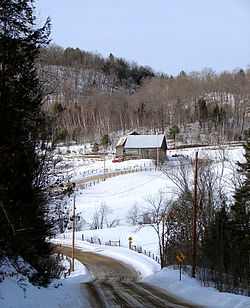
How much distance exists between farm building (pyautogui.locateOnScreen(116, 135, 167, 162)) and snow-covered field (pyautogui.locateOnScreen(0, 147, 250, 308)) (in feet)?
11.5

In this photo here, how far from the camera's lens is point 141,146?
300 ft

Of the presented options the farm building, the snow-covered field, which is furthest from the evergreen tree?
the farm building

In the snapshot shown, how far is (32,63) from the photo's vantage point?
15.1 metres

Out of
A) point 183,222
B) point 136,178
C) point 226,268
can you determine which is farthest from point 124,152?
point 226,268

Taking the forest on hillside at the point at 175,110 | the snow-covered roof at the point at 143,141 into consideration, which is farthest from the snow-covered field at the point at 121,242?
the forest on hillside at the point at 175,110

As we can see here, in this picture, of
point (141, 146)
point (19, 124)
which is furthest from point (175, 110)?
point (19, 124)

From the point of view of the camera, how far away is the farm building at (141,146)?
89.6 metres

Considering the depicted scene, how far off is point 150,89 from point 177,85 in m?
9.64

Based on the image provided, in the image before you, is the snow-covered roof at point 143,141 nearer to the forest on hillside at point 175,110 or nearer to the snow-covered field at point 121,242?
the snow-covered field at point 121,242

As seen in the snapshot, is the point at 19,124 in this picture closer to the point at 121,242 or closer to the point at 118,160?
the point at 121,242

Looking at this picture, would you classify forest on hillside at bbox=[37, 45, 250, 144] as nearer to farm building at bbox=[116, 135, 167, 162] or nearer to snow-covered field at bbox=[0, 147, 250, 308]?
farm building at bbox=[116, 135, 167, 162]

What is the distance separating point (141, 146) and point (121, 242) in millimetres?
40147

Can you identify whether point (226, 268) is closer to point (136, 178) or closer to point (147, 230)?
point (147, 230)

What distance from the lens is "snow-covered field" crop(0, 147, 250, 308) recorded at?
1380cm
